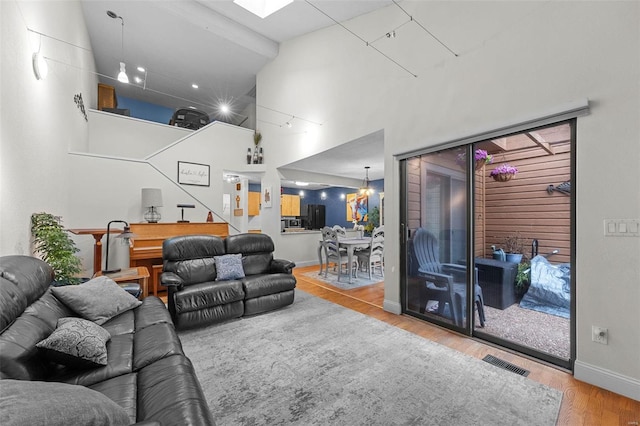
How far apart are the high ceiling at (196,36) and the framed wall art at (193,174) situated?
2039mm

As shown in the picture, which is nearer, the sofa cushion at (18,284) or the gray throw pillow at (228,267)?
the sofa cushion at (18,284)

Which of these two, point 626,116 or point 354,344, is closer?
point 626,116

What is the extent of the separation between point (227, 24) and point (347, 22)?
2576 millimetres

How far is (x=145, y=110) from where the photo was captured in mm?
8539

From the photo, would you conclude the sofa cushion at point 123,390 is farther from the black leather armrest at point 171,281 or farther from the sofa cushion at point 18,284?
the black leather armrest at point 171,281

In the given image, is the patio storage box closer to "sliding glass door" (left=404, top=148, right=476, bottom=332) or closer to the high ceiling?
"sliding glass door" (left=404, top=148, right=476, bottom=332)

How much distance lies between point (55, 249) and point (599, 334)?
15.1ft

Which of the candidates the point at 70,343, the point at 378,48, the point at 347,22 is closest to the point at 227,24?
the point at 347,22

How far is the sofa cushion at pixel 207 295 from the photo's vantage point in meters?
2.93

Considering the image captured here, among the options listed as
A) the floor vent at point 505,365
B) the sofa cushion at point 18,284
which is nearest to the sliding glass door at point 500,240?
the floor vent at point 505,365

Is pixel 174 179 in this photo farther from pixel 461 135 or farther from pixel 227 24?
pixel 461 135

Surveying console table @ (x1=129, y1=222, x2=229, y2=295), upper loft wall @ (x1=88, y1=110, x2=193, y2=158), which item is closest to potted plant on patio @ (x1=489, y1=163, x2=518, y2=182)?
console table @ (x1=129, y1=222, x2=229, y2=295)

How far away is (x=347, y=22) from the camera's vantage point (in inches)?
173

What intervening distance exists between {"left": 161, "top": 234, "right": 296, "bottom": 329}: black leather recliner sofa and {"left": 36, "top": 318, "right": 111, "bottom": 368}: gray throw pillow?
4.67 feet
